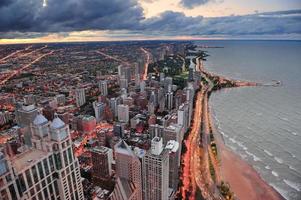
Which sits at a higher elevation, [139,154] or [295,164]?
[139,154]

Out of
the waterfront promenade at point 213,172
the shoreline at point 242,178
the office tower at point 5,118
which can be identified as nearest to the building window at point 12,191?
the waterfront promenade at point 213,172

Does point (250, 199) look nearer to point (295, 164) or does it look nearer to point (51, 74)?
point (295, 164)

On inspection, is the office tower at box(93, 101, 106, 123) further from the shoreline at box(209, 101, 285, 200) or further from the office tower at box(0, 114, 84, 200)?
the office tower at box(0, 114, 84, 200)

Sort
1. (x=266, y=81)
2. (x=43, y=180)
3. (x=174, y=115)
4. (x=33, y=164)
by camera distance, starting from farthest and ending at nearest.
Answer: (x=266, y=81) → (x=174, y=115) → (x=43, y=180) → (x=33, y=164)

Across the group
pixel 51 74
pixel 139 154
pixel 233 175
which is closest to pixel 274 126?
pixel 233 175

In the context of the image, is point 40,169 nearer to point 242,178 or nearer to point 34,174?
point 34,174

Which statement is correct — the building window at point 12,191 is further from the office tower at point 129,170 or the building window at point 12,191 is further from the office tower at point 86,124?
the office tower at point 86,124
